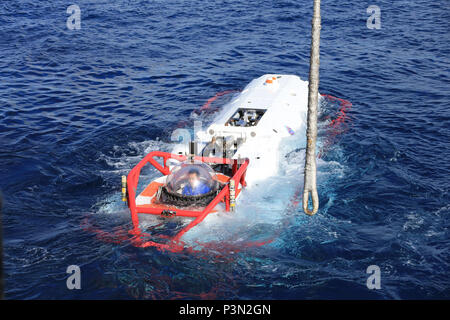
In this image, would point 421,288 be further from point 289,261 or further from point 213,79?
point 213,79

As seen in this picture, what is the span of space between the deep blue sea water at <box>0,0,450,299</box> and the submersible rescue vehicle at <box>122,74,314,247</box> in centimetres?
71

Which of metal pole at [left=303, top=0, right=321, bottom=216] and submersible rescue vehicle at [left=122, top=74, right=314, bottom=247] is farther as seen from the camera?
submersible rescue vehicle at [left=122, top=74, right=314, bottom=247]

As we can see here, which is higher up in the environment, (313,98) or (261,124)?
(313,98)

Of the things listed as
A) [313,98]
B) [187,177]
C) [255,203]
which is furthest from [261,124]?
[313,98]

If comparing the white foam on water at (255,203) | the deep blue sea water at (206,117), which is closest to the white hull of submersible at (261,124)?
the white foam on water at (255,203)

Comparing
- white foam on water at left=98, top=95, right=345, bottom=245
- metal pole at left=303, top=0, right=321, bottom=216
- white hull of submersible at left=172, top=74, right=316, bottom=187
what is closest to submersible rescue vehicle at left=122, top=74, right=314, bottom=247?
white hull of submersible at left=172, top=74, right=316, bottom=187

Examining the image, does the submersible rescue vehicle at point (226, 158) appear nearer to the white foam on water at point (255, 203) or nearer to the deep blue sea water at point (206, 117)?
the white foam on water at point (255, 203)

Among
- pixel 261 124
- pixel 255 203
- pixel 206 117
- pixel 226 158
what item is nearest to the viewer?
pixel 255 203

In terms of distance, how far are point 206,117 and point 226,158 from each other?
6.17 meters

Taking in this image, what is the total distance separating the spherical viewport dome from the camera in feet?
42.7

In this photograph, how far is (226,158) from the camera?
48.1 feet

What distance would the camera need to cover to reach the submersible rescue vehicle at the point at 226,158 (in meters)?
12.5

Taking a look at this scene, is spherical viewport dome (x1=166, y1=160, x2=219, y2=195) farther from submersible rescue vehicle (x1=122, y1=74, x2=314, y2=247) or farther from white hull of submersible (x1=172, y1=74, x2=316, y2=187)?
white hull of submersible (x1=172, y1=74, x2=316, y2=187)

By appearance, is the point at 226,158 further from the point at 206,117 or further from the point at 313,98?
the point at 313,98
